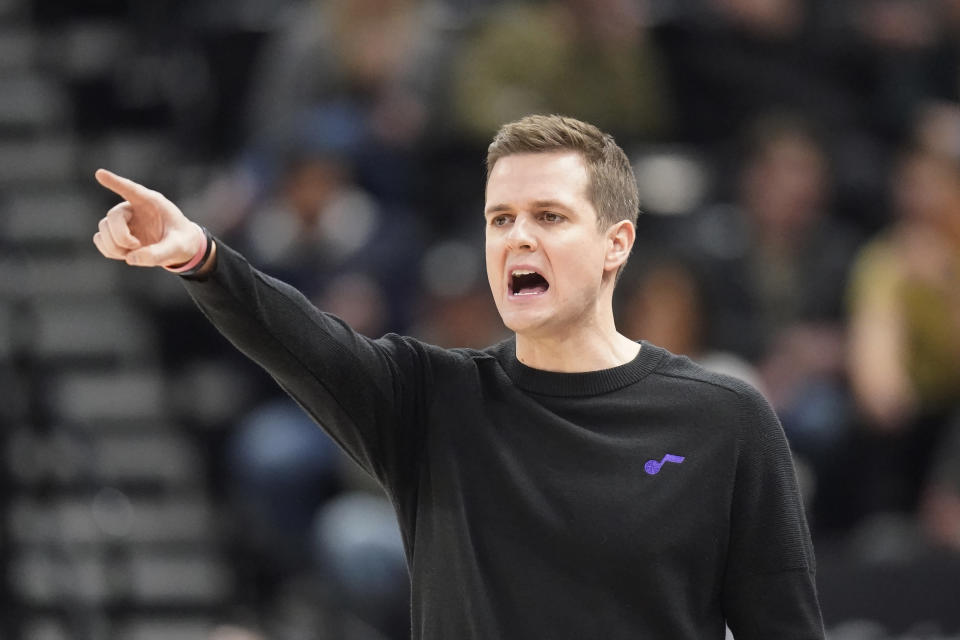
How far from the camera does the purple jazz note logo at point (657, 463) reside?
2938mm

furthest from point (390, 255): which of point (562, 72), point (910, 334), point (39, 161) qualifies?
point (39, 161)

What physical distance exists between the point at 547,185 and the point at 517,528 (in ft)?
2.16

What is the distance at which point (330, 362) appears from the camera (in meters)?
2.87

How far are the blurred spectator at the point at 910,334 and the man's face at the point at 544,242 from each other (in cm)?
389

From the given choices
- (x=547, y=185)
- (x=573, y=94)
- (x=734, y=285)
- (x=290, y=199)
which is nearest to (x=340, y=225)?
(x=290, y=199)

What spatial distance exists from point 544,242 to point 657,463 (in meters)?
0.47

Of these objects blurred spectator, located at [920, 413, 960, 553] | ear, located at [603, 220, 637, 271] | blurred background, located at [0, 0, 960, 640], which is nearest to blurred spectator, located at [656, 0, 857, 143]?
blurred background, located at [0, 0, 960, 640]

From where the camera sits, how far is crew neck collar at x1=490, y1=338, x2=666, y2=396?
119 inches

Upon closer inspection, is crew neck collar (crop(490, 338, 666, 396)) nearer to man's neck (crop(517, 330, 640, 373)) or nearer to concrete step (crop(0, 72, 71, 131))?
man's neck (crop(517, 330, 640, 373))

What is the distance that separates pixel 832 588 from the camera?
5934 millimetres

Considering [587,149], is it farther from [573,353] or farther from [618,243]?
[573,353]

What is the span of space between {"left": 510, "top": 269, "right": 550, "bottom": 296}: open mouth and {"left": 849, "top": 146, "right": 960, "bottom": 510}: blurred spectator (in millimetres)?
3864

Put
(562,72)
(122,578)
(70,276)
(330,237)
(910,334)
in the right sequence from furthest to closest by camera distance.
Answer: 1. (70,276)
2. (562,72)
3. (330,237)
4. (122,578)
5. (910,334)

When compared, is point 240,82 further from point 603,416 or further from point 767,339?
point 603,416
